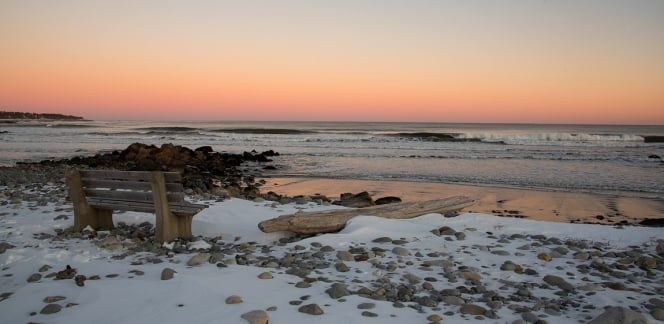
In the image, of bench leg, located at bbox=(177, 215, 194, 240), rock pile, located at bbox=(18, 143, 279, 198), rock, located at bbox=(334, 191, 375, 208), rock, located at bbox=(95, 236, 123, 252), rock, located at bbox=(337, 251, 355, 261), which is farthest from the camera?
rock pile, located at bbox=(18, 143, 279, 198)

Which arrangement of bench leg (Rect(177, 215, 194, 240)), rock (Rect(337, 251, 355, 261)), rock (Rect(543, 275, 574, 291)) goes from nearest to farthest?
1. rock (Rect(543, 275, 574, 291))
2. rock (Rect(337, 251, 355, 261))
3. bench leg (Rect(177, 215, 194, 240))

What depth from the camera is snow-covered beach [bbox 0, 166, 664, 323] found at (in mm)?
3510

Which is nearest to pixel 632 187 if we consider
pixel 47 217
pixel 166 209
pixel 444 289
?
pixel 444 289

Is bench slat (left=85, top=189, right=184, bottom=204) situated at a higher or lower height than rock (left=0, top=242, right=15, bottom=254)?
higher

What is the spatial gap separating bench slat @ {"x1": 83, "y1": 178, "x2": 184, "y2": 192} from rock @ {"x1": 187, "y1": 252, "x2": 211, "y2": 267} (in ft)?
3.30

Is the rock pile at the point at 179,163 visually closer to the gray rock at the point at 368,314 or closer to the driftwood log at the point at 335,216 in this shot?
the driftwood log at the point at 335,216

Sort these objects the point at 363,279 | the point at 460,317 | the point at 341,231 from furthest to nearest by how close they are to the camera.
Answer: the point at 341,231 → the point at 363,279 → the point at 460,317

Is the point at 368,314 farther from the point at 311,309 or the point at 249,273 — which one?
the point at 249,273

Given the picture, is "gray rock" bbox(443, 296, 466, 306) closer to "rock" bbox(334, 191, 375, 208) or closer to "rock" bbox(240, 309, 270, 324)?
"rock" bbox(240, 309, 270, 324)

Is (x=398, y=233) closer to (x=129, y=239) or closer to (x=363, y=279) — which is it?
(x=363, y=279)

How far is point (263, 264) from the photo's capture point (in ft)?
15.8

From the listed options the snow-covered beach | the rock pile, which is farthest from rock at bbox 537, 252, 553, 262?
the rock pile

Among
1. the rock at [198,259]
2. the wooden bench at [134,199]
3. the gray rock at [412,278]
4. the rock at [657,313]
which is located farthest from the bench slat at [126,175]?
the rock at [657,313]

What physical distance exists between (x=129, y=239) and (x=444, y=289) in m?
4.03
